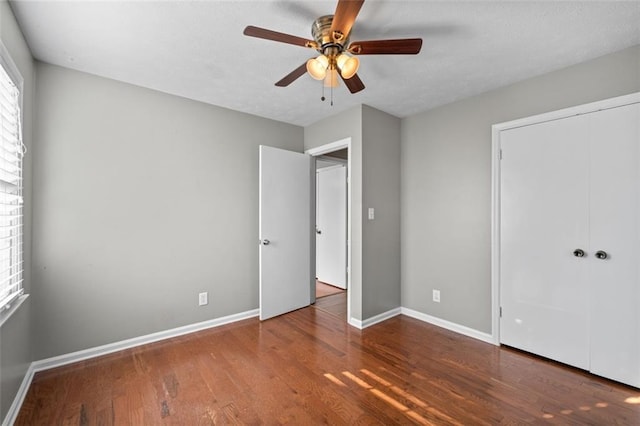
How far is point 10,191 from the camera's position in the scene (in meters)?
1.81

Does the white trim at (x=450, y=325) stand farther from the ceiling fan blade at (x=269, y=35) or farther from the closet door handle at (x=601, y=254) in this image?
the ceiling fan blade at (x=269, y=35)

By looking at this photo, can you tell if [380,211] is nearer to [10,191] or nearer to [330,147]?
[330,147]

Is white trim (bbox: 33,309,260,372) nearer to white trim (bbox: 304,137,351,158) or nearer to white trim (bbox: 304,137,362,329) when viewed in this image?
white trim (bbox: 304,137,362,329)

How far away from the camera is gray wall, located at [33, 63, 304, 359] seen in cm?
230

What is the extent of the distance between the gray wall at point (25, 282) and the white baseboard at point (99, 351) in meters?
0.07

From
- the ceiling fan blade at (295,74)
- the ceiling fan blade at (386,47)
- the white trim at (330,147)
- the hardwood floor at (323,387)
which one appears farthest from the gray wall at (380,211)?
the ceiling fan blade at (386,47)

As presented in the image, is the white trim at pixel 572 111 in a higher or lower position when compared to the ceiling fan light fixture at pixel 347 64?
lower

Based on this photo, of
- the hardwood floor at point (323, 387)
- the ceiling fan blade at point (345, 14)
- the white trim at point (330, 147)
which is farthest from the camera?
the white trim at point (330, 147)

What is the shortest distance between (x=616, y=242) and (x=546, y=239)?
1.36 ft

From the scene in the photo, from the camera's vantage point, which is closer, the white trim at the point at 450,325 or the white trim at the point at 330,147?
the white trim at the point at 450,325

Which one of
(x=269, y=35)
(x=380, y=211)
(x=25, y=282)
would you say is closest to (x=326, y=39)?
(x=269, y=35)

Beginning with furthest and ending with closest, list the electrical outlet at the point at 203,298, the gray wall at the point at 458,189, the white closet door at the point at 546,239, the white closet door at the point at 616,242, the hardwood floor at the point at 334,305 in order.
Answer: the hardwood floor at the point at 334,305 → the electrical outlet at the point at 203,298 → the gray wall at the point at 458,189 → the white closet door at the point at 546,239 → the white closet door at the point at 616,242

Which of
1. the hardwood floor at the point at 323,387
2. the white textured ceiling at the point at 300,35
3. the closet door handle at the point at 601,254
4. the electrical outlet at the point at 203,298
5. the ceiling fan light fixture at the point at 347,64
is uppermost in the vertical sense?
the white textured ceiling at the point at 300,35

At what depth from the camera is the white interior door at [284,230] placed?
10.9ft
